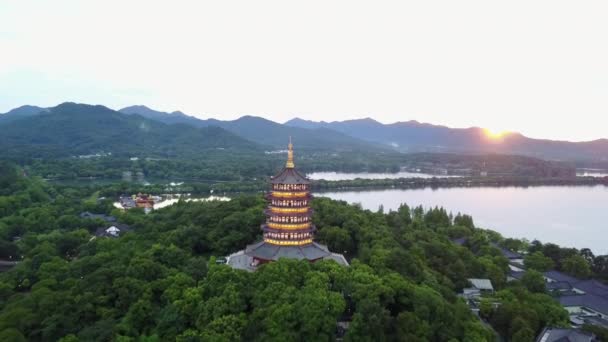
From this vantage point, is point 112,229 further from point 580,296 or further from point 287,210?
point 580,296

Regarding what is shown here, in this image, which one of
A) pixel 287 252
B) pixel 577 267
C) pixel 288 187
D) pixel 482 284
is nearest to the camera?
pixel 287 252

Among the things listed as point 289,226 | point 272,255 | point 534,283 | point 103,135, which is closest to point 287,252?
point 272,255

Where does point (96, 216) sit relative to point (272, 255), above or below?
below

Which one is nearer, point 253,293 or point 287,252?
point 253,293

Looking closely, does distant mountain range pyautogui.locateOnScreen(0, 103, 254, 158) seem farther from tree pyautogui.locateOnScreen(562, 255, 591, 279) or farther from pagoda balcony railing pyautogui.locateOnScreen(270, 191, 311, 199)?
tree pyautogui.locateOnScreen(562, 255, 591, 279)

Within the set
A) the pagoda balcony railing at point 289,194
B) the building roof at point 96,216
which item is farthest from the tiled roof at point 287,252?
the building roof at point 96,216

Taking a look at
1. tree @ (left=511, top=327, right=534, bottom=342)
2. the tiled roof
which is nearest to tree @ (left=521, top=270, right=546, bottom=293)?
tree @ (left=511, top=327, right=534, bottom=342)
